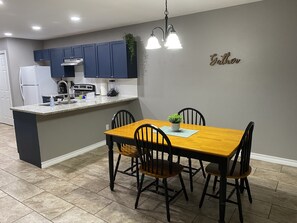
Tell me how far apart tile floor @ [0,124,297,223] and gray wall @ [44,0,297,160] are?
0.75m

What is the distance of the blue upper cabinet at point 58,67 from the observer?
580cm

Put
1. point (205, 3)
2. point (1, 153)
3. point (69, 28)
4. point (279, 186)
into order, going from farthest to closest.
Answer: point (69, 28) < point (1, 153) < point (205, 3) < point (279, 186)

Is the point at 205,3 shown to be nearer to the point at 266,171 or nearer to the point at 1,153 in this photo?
the point at 266,171

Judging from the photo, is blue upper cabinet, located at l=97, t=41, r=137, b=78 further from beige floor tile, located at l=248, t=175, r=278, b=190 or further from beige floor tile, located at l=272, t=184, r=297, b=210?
beige floor tile, located at l=272, t=184, r=297, b=210

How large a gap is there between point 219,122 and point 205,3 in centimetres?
194

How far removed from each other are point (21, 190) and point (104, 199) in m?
1.14

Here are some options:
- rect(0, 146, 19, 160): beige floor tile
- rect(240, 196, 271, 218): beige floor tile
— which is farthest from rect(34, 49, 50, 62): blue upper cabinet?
rect(240, 196, 271, 218): beige floor tile

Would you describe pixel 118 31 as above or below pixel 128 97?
above

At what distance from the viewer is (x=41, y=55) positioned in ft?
20.5

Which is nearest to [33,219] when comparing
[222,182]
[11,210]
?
[11,210]

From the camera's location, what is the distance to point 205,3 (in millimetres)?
3346

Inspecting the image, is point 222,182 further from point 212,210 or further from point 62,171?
point 62,171

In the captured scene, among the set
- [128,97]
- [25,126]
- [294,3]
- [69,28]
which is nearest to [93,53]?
[69,28]

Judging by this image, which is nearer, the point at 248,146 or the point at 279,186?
the point at 248,146
